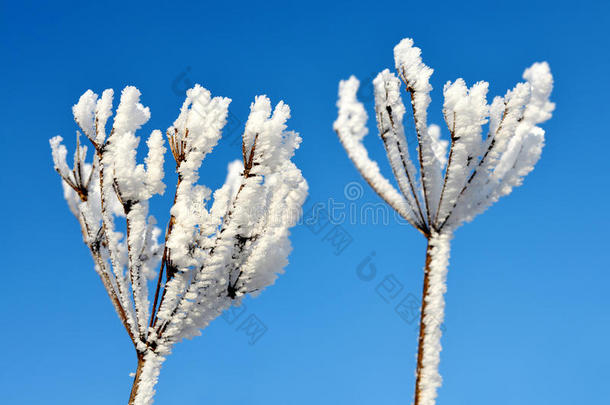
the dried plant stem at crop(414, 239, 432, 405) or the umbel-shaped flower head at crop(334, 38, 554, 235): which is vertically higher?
the umbel-shaped flower head at crop(334, 38, 554, 235)

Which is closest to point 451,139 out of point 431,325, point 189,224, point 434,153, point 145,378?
point 434,153

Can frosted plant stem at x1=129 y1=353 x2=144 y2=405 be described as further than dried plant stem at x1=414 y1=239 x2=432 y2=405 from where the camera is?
Yes

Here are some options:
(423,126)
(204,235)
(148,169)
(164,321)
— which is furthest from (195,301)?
(423,126)

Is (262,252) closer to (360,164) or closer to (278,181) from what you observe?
(278,181)

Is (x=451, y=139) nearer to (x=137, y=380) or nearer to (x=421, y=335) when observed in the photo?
(x=421, y=335)

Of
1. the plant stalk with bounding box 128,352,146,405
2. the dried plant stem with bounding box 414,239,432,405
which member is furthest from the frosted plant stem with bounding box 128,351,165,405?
the dried plant stem with bounding box 414,239,432,405

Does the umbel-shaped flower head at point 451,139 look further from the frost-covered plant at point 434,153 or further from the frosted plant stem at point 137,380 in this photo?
the frosted plant stem at point 137,380

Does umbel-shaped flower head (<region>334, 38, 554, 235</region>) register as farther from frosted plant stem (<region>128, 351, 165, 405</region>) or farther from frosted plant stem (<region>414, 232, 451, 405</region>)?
frosted plant stem (<region>128, 351, 165, 405</region>)
